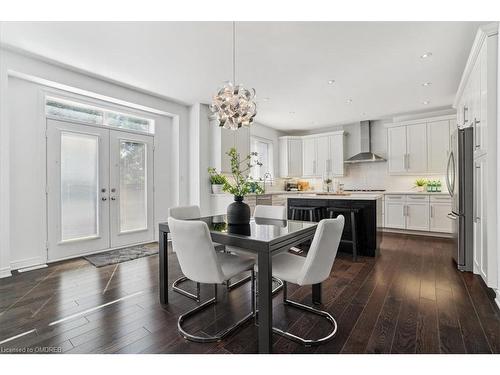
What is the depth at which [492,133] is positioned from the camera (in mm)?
2486

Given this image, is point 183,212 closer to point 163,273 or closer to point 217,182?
point 163,273

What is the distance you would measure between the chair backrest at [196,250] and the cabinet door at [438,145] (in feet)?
18.3

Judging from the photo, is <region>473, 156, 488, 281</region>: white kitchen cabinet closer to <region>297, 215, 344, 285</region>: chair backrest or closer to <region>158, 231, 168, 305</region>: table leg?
<region>297, 215, 344, 285</region>: chair backrest

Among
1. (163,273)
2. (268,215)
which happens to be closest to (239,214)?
(268,215)

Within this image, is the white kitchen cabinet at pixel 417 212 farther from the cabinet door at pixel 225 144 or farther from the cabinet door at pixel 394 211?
the cabinet door at pixel 225 144

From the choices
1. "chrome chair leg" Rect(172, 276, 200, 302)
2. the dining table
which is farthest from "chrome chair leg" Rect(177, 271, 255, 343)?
the dining table

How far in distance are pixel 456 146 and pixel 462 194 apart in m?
0.65

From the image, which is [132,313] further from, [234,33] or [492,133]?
[492,133]

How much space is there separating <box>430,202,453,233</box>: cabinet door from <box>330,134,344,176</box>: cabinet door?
2.16 m

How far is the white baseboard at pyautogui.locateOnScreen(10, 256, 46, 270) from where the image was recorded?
3.25 m

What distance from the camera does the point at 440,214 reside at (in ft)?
16.7

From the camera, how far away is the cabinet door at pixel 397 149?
5.77m

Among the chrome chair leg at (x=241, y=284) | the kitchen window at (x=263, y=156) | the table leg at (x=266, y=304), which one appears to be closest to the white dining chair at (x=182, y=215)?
the chrome chair leg at (x=241, y=284)
